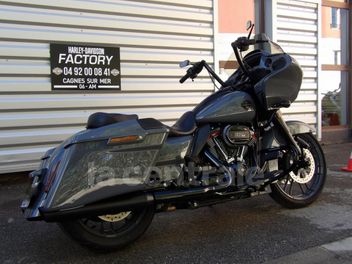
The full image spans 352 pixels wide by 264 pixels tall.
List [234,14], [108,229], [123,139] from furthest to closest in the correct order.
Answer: [234,14] → [108,229] → [123,139]

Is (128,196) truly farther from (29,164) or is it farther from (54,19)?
(54,19)

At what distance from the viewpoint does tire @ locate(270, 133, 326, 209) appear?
4473 millimetres

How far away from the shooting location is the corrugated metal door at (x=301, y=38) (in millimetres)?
8430

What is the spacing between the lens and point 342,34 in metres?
9.88

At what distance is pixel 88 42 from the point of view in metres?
6.26

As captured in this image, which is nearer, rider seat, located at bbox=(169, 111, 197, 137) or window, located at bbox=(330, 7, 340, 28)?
rider seat, located at bbox=(169, 111, 197, 137)

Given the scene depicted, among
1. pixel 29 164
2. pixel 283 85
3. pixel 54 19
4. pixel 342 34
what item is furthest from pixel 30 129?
pixel 342 34

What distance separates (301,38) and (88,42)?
457cm

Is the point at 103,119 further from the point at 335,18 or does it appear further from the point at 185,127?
the point at 335,18

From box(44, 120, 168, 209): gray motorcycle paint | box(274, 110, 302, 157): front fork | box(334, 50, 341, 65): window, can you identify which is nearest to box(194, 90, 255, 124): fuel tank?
box(274, 110, 302, 157): front fork

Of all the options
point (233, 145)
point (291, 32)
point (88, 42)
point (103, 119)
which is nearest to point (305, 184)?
point (233, 145)

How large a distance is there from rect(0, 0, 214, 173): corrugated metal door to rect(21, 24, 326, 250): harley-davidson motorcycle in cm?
243

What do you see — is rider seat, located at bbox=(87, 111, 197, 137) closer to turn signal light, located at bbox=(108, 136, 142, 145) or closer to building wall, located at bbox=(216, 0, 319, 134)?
turn signal light, located at bbox=(108, 136, 142, 145)

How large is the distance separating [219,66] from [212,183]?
443 centimetres
